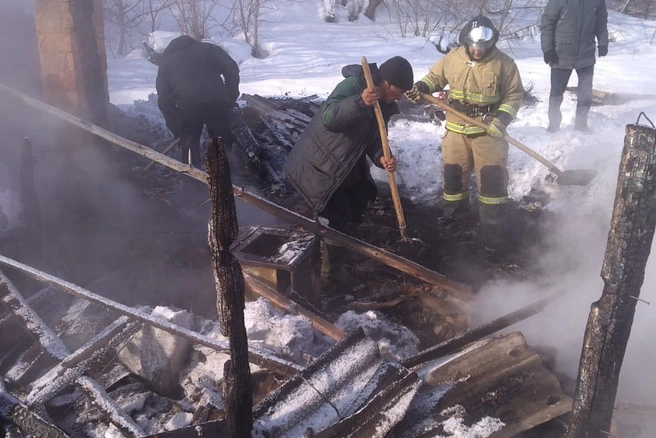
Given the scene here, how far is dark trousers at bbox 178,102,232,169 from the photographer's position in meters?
7.20

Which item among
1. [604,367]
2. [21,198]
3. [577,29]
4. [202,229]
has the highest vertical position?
[577,29]

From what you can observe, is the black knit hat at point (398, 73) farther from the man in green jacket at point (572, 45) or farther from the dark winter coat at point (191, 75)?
the man in green jacket at point (572, 45)

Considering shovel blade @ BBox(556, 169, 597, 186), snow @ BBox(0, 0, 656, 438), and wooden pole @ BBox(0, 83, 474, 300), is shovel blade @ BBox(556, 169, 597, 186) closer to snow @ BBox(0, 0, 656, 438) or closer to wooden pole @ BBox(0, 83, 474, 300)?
snow @ BBox(0, 0, 656, 438)

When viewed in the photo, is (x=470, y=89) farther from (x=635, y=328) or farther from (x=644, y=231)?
(x=644, y=231)

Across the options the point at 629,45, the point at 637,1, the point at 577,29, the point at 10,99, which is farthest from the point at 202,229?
the point at 637,1

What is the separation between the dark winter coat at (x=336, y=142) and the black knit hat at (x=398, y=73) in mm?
135

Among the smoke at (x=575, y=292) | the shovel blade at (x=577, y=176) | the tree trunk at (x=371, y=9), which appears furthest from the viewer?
the tree trunk at (x=371, y=9)

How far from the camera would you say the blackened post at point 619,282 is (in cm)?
206

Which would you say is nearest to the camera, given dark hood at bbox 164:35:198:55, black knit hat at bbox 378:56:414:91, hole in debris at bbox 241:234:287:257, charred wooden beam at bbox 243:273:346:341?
charred wooden beam at bbox 243:273:346:341

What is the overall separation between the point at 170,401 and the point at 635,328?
331cm

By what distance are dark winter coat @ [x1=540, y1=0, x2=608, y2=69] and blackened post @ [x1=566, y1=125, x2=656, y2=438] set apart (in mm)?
6811

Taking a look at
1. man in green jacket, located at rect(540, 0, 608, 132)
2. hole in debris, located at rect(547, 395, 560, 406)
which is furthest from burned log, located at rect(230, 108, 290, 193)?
hole in debris, located at rect(547, 395, 560, 406)

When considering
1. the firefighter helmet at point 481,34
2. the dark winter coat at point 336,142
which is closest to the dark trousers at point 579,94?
the firefighter helmet at point 481,34

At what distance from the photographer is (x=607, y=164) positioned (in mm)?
7191
